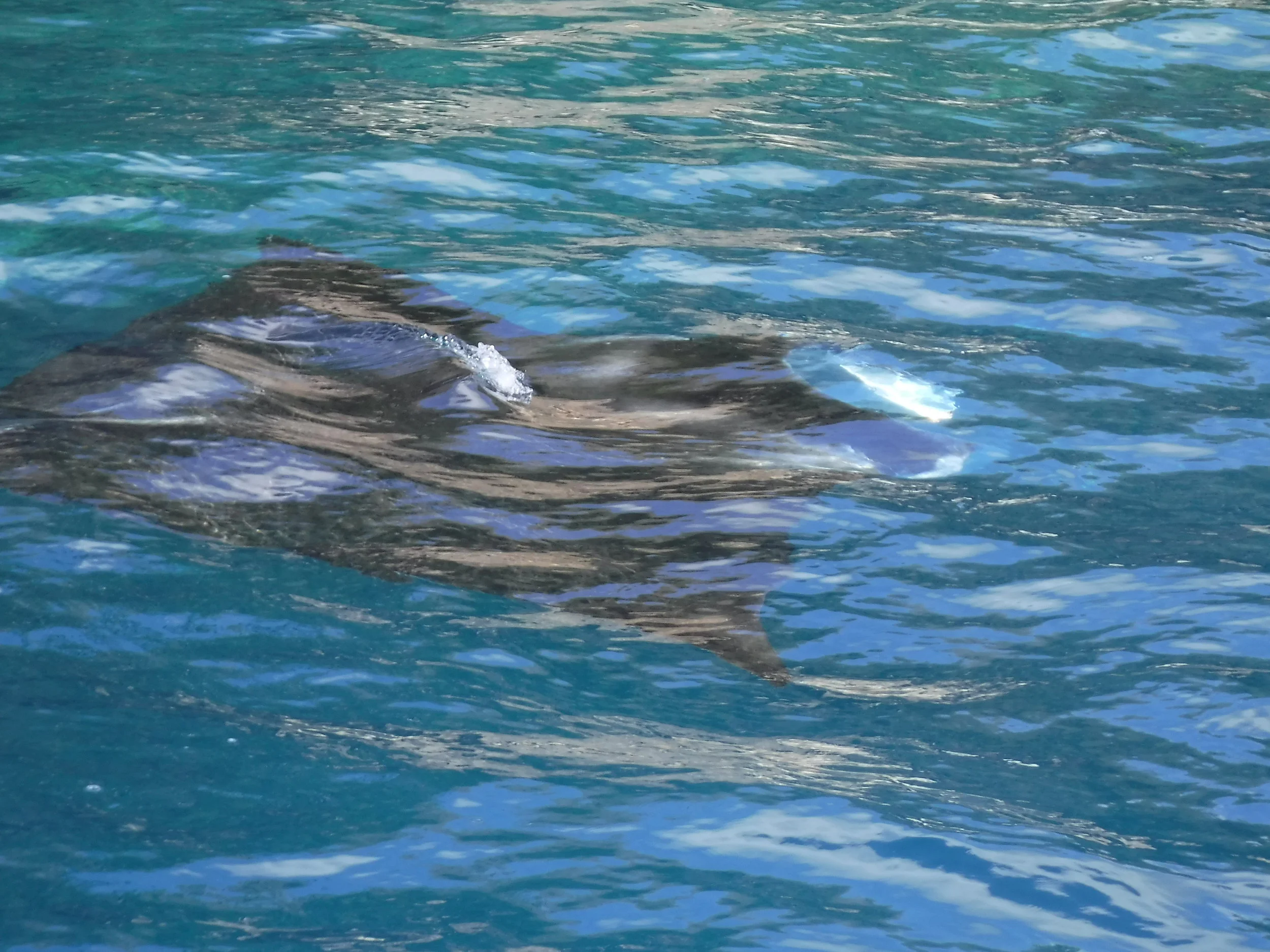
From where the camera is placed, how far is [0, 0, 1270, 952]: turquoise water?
2908 mm

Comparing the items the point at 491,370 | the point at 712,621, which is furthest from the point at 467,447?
the point at 712,621

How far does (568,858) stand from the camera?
9.81ft

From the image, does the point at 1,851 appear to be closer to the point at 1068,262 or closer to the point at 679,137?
the point at 1068,262

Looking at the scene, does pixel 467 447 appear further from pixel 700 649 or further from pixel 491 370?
pixel 700 649

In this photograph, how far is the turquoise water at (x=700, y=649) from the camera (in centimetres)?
291

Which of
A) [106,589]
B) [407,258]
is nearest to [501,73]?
[407,258]

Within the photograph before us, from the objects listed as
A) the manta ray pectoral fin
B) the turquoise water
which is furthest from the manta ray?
the turquoise water

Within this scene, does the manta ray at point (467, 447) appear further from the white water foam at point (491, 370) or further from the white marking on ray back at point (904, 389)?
the white marking on ray back at point (904, 389)

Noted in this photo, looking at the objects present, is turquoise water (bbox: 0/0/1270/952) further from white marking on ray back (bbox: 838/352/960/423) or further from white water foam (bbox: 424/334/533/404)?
white water foam (bbox: 424/334/533/404)

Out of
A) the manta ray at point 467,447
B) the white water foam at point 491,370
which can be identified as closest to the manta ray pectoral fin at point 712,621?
the manta ray at point 467,447

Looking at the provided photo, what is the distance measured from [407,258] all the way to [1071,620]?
4027mm

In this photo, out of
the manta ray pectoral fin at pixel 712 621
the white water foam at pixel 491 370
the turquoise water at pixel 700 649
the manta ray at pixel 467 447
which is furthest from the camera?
the white water foam at pixel 491 370

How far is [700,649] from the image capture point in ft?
12.3

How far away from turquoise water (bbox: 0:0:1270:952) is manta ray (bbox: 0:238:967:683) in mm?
126
